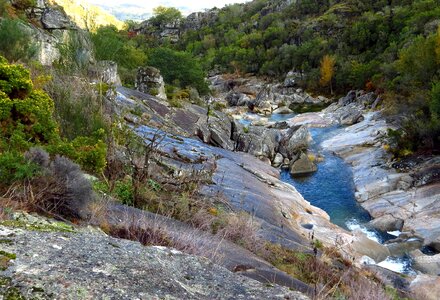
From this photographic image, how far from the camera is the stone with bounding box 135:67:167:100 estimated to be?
26.9 meters

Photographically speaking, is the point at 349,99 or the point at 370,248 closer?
the point at 370,248

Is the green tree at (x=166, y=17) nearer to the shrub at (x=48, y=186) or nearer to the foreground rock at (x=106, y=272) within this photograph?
the shrub at (x=48, y=186)

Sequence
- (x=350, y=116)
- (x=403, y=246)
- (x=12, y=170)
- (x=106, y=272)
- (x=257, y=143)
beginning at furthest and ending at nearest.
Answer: (x=350, y=116), (x=257, y=143), (x=403, y=246), (x=12, y=170), (x=106, y=272)

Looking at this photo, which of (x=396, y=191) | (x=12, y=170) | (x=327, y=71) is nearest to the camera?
(x=12, y=170)

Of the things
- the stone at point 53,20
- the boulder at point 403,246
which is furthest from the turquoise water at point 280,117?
the boulder at point 403,246

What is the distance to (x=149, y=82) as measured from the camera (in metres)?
27.5

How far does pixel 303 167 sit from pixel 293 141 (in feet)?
16.5

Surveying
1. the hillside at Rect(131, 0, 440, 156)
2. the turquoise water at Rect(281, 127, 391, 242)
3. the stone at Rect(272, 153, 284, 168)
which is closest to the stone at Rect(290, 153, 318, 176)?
the turquoise water at Rect(281, 127, 391, 242)

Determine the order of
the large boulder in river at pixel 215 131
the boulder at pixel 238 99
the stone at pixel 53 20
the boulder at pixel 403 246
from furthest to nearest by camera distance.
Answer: the boulder at pixel 238 99 < the stone at pixel 53 20 < the large boulder in river at pixel 215 131 < the boulder at pixel 403 246

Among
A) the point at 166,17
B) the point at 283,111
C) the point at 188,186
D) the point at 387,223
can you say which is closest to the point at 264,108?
the point at 283,111

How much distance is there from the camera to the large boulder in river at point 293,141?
3102 centimetres

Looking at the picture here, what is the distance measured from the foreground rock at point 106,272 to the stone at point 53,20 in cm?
3340

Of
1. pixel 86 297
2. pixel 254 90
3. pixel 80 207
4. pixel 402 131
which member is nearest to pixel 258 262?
pixel 80 207

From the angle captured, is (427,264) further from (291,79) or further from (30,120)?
(291,79)
